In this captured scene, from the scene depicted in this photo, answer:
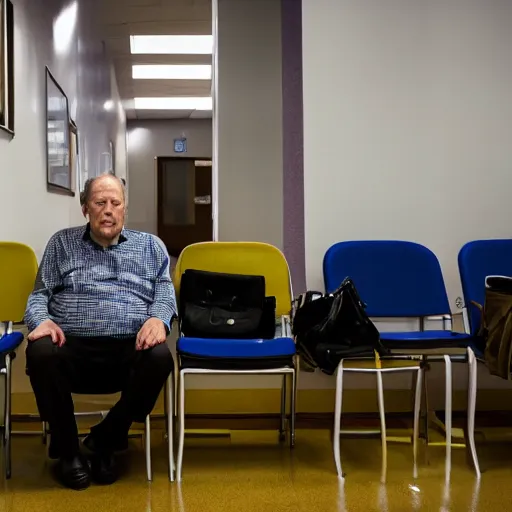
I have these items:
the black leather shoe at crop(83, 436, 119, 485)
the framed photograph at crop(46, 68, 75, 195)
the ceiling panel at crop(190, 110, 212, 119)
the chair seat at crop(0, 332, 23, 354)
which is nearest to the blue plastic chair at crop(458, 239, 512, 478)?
the black leather shoe at crop(83, 436, 119, 485)

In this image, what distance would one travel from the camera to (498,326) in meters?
2.74

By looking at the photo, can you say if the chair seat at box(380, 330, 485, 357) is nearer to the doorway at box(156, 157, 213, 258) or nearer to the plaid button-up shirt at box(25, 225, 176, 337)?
the plaid button-up shirt at box(25, 225, 176, 337)

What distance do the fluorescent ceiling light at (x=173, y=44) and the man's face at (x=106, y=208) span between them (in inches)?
213

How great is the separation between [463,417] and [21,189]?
2808 millimetres

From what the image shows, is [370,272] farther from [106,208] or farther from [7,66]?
[7,66]

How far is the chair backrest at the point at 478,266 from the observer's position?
10.4ft

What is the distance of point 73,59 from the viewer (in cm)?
588

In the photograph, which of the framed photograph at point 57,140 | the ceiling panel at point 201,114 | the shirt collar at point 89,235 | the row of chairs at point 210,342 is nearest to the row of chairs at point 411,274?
the row of chairs at point 210,342

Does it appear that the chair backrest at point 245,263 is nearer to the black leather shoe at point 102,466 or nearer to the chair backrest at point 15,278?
the chair backrest at point 15,278

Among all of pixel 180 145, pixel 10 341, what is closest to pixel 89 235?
pixel 10 341

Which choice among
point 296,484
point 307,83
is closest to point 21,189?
point 307,83

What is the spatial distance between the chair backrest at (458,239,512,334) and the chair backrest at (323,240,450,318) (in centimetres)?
13

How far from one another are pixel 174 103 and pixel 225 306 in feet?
29.7

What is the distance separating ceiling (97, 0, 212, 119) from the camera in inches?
272
